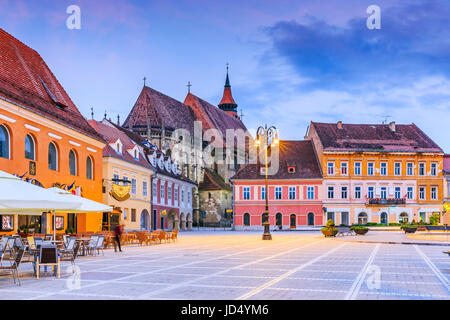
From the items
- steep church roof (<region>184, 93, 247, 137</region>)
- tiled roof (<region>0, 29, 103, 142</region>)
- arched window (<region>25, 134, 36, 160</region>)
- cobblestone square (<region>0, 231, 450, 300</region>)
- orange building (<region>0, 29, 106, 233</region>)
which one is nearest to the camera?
cobblestone square (<region>0, 231, 450, 300</region>)

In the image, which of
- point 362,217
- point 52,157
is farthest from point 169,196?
point 52,157

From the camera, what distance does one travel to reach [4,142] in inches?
899

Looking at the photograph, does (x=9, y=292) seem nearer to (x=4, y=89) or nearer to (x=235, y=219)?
(x=4, y=89)

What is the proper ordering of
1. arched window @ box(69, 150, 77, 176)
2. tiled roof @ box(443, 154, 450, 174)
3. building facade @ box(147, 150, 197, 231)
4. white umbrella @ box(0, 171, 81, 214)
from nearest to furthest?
white umbrella @ box(0, 171, 81, 214) → arched window @ box(69, 150, 77, 176) → building facade @ box(147, 150, 197, 231) → tiled roof @ box(443, 154, 450, 174)

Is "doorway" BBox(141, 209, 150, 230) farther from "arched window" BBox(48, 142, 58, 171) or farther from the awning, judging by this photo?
the awning

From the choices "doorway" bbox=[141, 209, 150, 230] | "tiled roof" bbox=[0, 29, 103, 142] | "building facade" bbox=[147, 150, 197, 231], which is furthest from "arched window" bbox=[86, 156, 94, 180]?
"building facade" bbox=[147, 150, 197, 231]

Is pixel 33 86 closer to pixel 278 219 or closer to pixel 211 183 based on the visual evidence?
pixel 278 219

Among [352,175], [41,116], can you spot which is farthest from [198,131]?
[41,116]

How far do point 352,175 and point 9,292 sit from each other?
189 ft

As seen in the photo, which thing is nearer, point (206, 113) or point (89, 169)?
point (89, 169)

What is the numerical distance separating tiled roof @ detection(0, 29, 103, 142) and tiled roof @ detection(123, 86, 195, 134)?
1482 inches

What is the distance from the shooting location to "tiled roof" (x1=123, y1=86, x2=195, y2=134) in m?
70.1

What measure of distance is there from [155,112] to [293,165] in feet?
66.2
